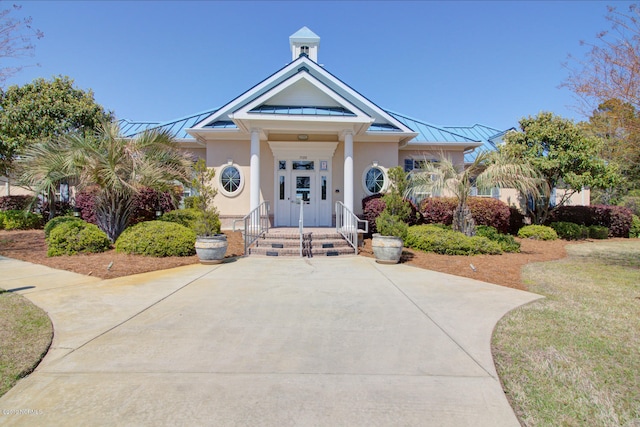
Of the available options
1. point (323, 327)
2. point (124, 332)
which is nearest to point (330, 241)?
point (323, 327)

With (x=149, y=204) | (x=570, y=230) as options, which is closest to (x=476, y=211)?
(x=570, y=230)

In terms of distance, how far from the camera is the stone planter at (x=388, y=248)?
9.56m

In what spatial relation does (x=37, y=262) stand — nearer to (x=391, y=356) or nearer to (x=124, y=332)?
(x=124, y=332)

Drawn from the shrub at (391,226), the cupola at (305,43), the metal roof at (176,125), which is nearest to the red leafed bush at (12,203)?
the metal roof at (176,125)

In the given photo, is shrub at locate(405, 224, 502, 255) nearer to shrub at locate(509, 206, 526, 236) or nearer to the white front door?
the white front door

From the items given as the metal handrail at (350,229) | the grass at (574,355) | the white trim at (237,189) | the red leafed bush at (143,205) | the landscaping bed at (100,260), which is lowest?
the grass at (574,355)

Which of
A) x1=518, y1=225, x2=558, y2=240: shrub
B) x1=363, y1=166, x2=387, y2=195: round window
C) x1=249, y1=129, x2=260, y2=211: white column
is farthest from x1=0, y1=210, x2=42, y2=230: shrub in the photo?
x1=518, y1=225, x2=558, y2=240: shrub

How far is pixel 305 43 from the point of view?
2002cm

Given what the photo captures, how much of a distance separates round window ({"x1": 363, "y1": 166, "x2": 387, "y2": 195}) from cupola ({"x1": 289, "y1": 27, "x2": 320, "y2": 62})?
8.28m

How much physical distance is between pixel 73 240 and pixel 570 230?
751 inches

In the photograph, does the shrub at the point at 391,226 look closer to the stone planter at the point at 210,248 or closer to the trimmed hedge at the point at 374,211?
the trimmed hedge at the point at 374,211

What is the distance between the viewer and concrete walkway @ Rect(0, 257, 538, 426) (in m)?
2.85

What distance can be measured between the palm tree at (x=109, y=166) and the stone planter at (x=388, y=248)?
6692mm

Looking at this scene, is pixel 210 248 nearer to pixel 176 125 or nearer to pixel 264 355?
pixel 264 355
